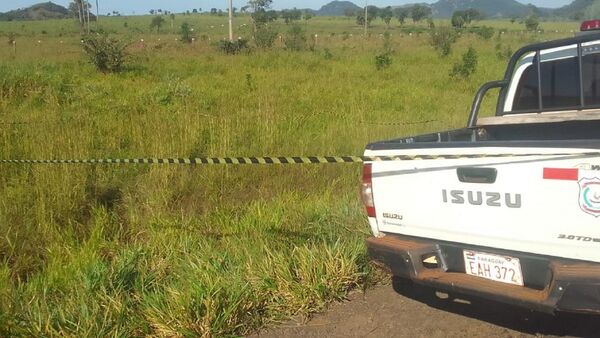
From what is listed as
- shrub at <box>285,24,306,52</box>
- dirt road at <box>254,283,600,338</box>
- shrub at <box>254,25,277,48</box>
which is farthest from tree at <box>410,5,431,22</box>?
dirt road at <box>254,283,600,338</box>

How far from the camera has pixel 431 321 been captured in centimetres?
374

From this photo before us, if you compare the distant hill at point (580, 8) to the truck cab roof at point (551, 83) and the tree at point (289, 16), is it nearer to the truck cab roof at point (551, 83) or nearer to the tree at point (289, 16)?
the truck cab roof at point (551, 83)

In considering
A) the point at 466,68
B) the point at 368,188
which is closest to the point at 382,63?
the point at 466,68

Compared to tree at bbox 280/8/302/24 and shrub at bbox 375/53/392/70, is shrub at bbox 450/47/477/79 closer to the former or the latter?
shrub at bbox 375/53/392/70

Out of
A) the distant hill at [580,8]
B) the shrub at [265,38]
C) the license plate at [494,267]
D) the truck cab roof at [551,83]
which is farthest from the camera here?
the shrub at [265,38]

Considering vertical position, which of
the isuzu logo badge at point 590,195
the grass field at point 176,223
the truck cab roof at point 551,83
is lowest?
the grass field at point 176,223

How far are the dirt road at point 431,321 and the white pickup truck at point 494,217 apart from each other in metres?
0.41

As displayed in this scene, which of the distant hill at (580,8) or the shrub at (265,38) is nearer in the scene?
the distant hill at (580,8)

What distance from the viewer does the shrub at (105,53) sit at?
1809 centimetres

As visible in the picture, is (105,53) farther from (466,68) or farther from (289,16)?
(289,16)

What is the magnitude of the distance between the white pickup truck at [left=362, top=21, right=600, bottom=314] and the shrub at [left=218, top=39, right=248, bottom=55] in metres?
23.9

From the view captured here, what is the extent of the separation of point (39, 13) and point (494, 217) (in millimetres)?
167988

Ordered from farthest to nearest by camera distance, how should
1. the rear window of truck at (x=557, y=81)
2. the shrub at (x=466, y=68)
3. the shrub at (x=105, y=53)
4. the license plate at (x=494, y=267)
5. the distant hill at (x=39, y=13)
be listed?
the distant hill at (x=39, y=13)
the shrub at (x=105, y=53)
the shrub at (x=466, y=68)
the rear window of truck at (x=557, y=81)
the license plate at (x=494, y=267)

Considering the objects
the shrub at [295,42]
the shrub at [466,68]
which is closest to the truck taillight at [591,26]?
the shrub at [466,68]
